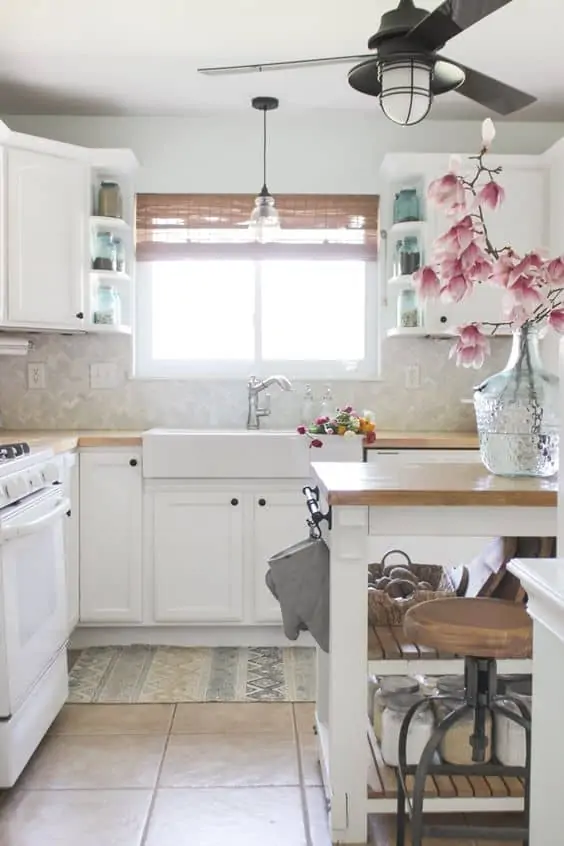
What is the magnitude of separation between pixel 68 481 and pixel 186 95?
1819 mm

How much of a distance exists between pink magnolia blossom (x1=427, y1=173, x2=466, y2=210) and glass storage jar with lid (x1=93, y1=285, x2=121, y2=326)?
7.31 feet

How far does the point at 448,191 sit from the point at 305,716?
6.00 ft

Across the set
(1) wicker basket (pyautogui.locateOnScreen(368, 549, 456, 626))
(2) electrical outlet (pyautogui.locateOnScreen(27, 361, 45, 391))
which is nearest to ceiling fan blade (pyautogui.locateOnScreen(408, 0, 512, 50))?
(1) wicker basket (pyautogui.locateOnScreen(368, 549, 456, 626))

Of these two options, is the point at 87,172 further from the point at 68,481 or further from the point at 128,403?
the point at 68,481

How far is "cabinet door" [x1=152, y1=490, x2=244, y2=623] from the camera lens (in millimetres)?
3520

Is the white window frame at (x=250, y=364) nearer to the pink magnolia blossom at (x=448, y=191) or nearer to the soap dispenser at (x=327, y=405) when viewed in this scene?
the soap dispenser at (x=327, y=405)

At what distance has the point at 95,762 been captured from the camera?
2475 mm

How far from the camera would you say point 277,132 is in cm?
405

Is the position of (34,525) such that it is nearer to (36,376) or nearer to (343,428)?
(343,428)

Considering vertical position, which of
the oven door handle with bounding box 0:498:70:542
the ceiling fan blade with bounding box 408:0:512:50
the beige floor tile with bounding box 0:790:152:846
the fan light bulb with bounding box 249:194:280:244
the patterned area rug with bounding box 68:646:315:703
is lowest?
the patterned area rug with bounding box 68:646:315:703

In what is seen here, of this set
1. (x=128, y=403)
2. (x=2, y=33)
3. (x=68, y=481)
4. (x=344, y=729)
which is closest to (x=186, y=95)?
(x=2, y=33)

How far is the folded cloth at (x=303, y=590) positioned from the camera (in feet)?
6.78

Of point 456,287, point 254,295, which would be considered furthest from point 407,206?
point 456,287

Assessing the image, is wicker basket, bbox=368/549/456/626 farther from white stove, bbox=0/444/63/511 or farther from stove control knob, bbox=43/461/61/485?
stove control knob, bbox=43/461/61/485
